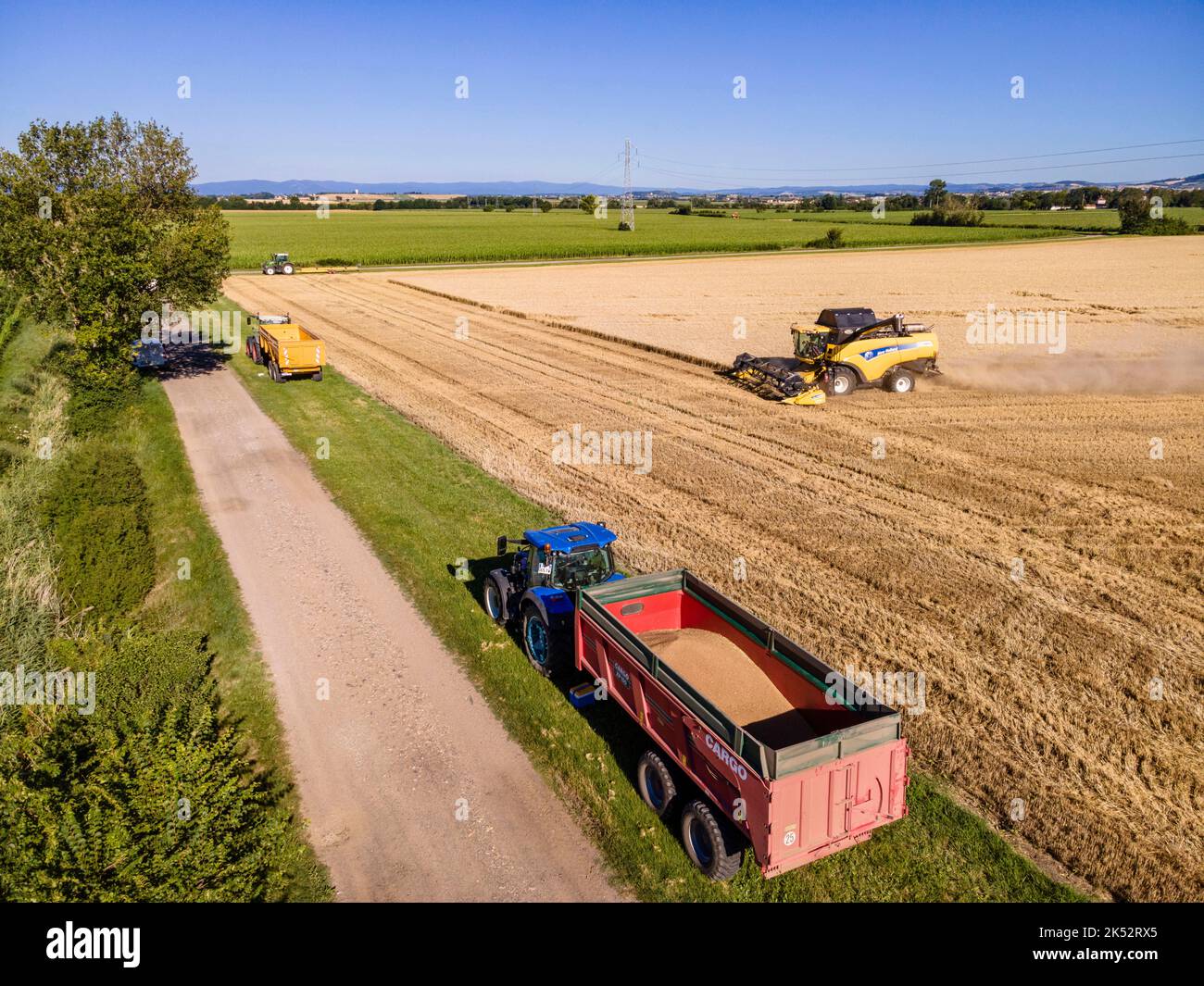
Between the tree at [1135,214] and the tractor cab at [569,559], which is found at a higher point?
the tree at [1135,214]

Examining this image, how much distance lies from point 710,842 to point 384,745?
441cm

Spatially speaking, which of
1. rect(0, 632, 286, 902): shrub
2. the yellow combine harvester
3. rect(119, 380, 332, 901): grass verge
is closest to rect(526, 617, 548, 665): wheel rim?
rect(119, 380, 332, 901): grass verge

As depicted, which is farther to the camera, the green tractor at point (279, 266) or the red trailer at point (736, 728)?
the green tractor at point (279, 266)

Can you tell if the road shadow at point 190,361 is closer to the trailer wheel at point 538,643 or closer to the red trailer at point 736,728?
the trailer wheel at point 538,643

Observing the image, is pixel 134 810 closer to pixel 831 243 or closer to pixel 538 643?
pixel 538 643

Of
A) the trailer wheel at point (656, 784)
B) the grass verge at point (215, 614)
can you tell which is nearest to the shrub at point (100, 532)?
the grass verge at point (215, 614)

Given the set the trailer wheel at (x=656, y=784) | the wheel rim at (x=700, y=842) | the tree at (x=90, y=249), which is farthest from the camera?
the tree at (x=90, y=249)

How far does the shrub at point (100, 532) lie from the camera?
13930mm

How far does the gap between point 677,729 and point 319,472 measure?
48.2ft

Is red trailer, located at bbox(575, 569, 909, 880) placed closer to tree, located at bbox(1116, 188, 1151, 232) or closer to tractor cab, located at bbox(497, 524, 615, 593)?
tractor cab, located at bbox(497, 524, 615, 593)

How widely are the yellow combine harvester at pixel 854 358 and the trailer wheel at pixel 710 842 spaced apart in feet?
65.6

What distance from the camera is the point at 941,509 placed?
56.9 feet
